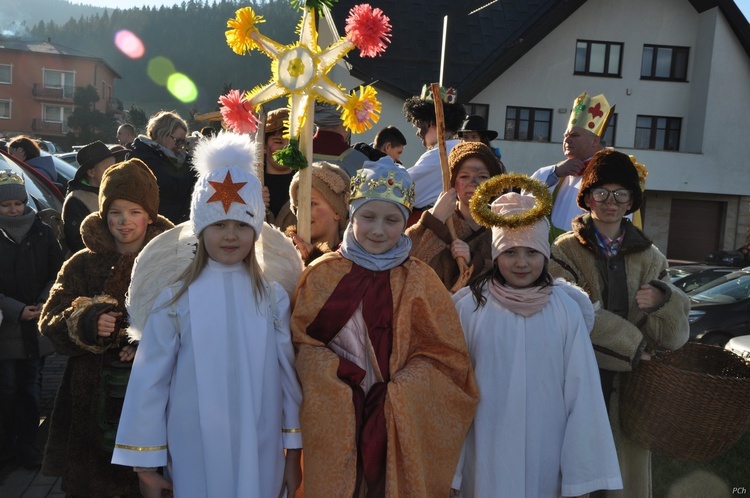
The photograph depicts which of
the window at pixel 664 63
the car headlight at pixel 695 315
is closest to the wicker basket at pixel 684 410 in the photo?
the car headlight at pixel 695 315

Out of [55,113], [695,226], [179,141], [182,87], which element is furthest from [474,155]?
[182,87]

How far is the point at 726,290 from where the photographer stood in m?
10.4

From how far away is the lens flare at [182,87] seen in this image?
107012 mm

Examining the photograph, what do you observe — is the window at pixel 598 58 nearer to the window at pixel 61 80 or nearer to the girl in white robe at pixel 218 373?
the girl in white robe at pixel 218 373

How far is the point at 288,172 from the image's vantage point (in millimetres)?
4527

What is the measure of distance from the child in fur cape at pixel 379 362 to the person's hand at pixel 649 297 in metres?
0.99

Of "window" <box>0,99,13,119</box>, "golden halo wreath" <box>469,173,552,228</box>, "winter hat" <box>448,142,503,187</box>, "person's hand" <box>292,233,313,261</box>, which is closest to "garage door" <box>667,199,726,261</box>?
"winter hat" <box>448,142,503,187</box>

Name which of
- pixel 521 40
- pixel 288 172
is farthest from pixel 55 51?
pixel 288 172

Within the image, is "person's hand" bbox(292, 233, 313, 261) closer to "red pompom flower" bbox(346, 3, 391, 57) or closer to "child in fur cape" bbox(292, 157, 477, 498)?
"child in fur cape" bbox(292, 157, 477, 498)

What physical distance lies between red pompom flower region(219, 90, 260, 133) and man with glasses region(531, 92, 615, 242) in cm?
210

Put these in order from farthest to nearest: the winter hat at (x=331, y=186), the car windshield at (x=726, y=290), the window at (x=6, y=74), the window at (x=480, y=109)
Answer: the window at (x=6, y=74) → the window at (x=480, y=109) → the car windshield at (x=726, y=290) → the winter hat at (x=331, y=186)

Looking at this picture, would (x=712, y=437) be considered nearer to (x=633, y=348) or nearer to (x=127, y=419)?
(x=633, y=348)

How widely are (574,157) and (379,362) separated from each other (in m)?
2.51

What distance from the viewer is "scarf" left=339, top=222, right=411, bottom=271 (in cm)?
280
